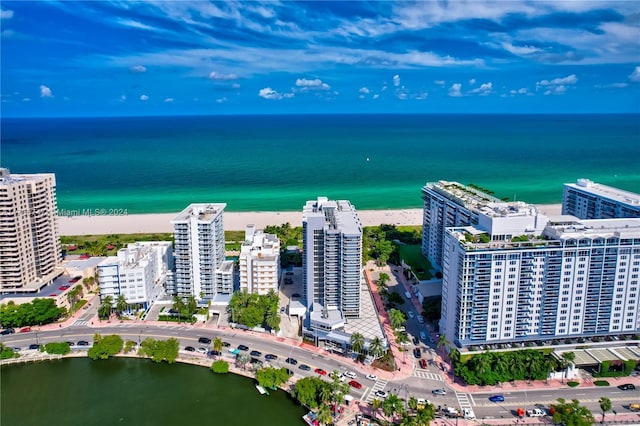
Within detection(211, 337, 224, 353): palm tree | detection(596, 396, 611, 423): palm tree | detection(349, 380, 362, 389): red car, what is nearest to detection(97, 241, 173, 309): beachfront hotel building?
detection(211, 337, 224, 353): palm tree

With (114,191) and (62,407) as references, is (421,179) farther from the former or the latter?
(62,407)

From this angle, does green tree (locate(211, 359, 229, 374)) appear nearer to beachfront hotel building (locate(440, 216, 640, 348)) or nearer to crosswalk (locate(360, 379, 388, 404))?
crosswalk (locate(360, 379, 388, 404))

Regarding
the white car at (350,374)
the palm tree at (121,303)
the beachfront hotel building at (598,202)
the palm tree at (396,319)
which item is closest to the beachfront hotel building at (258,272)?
the palm tree at (121,303)

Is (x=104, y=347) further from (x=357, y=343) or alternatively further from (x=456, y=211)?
(x=456, y=211)

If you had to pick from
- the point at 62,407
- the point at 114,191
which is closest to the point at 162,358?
the point at 62,407

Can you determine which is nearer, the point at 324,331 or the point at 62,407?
the point at 62,407

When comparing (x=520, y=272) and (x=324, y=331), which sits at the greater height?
(x=520, y=272)

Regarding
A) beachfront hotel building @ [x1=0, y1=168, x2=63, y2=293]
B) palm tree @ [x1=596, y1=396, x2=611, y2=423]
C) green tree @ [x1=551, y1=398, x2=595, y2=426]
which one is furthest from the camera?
beachfront hotel building @ [x1=0, y1=168, x2=63, y2=293]
